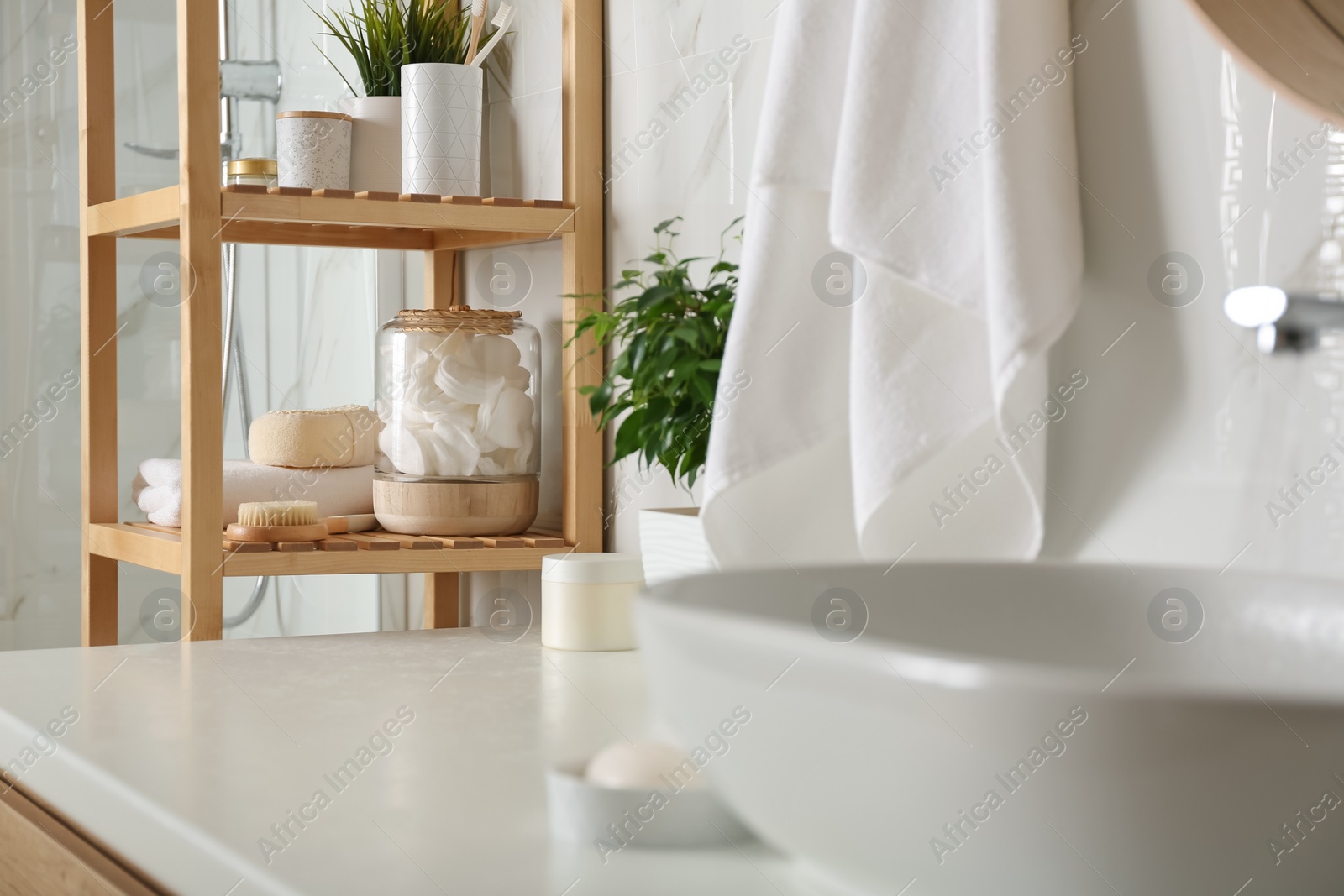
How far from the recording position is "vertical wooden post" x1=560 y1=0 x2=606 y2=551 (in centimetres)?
132

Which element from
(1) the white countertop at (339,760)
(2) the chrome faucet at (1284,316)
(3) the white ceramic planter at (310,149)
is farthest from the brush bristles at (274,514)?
(2) the chrome faucet at (1284,316)

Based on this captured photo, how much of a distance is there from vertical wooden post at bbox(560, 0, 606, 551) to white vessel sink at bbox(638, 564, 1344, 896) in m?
0.87

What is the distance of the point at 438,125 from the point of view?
52.8 inches

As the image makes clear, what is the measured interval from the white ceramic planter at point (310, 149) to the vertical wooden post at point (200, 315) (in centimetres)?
12

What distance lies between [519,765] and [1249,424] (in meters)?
0.43

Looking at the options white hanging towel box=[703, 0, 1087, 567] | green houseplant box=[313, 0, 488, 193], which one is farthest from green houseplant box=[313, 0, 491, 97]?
white hanging towel box=[703, 0, 1087, 567]

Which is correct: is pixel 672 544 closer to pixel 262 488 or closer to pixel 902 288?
pixel 902 288

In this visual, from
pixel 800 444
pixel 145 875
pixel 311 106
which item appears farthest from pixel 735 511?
pixel 311 106

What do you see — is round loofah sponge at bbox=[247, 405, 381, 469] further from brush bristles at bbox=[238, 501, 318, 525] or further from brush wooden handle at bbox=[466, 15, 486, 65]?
brush wooden handle at bbox=[466, 15, 486, 65]

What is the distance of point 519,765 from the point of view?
0.65 meters

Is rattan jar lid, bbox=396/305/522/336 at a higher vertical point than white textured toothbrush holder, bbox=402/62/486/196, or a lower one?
lower

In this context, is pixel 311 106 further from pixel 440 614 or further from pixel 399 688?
pixel 399 688

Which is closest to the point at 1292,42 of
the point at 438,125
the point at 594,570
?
the point at 594,570

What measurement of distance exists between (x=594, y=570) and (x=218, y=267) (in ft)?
1.55
